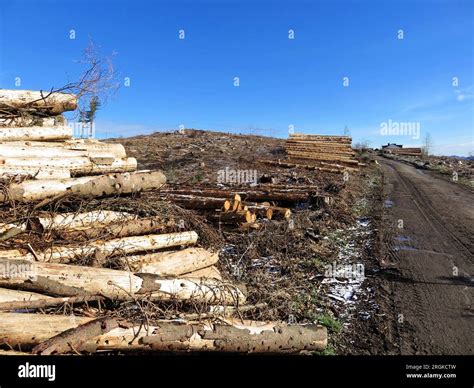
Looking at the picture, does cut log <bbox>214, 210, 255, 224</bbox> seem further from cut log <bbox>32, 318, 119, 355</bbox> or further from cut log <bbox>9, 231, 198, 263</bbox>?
cut log <bbox>32, 318, 119, 355</bbox>

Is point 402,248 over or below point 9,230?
below

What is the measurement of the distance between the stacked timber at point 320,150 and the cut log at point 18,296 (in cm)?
2084

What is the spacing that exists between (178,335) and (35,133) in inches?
184

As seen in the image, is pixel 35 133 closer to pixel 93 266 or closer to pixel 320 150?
pixel 93 266

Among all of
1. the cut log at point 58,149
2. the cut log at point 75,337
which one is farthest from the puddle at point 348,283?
the cut log at point 58,149

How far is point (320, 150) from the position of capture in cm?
2706

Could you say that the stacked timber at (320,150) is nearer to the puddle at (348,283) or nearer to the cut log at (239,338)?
the puddle at (348,283)

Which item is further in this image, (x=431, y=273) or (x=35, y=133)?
(x=431, y=273)

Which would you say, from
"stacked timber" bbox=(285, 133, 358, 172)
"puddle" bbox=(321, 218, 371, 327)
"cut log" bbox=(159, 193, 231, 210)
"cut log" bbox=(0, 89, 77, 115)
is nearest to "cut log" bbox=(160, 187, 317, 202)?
"cut log" bbox=(159, 193, 231, 210)

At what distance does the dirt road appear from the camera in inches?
197

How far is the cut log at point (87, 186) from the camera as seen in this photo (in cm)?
547

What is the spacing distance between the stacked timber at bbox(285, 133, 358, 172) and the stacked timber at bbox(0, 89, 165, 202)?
60.0ft

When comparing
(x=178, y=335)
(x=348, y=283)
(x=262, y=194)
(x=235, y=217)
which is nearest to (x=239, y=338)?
(x=178, y=335)

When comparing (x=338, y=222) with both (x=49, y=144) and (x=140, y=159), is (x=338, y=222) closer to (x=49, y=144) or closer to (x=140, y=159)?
(x=49, y=144)
